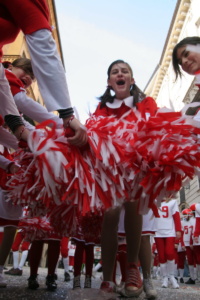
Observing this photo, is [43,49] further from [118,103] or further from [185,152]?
[118,103]

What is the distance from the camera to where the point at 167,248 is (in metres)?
6.22

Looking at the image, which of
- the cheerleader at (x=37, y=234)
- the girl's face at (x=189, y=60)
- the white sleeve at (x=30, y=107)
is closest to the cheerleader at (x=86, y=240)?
the cheerleader at (x=37, y=234)

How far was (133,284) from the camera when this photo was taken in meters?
2.07

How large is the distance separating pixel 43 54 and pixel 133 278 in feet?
4.94

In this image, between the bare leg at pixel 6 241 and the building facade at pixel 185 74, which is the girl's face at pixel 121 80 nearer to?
the bare leg at pixel 6 241

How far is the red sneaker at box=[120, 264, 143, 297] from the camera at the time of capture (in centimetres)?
203

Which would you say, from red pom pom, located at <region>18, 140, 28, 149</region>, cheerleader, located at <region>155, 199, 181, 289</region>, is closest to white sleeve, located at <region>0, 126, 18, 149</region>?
red pom pom, located at <region>18, 140, 28, 149</region>

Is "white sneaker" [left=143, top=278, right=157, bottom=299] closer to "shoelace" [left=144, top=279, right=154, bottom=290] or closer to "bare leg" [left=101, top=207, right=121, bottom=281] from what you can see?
"shoelace" [left=144, top=279, right=154, bottom=290]

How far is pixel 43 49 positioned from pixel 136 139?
69cm

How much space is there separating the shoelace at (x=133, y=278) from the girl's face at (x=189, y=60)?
1.51 m

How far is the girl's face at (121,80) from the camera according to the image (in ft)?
9.53

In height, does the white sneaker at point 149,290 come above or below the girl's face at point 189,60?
below

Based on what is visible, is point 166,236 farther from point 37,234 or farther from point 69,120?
point 69,120

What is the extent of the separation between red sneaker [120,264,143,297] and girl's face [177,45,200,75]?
1503mm
